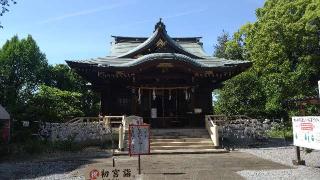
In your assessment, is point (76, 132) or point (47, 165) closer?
point (47, 165)

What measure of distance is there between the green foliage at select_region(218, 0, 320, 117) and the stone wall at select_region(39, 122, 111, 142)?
15.9 meters

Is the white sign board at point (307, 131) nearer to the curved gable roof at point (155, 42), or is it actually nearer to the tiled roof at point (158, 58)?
the tiled roof at point (158, 58)

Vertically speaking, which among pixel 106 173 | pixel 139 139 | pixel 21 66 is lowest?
pixel 106 173

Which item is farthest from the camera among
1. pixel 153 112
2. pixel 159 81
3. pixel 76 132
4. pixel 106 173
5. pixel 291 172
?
pixel 153 112

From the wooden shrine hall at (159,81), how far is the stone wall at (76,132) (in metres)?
4.18

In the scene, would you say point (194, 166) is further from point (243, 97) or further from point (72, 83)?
point (72, 83)

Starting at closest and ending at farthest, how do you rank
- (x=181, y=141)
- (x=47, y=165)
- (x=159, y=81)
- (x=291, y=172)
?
(x=291, y=172), (x=47, y=165), (x=181, y=141), (x=159, y=81)

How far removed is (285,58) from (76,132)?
70.2 ft

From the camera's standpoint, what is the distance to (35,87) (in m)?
45.7

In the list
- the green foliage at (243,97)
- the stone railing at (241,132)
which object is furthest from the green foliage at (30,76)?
the stone railing at (241,132)

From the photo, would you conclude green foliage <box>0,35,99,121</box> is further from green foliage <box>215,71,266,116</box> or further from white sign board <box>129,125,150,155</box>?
white sign board <box>129,125,150,155</box>

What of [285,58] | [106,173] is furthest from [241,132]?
[285,58]

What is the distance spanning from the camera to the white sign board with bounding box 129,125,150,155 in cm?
1078

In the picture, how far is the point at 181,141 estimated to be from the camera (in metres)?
19.6
